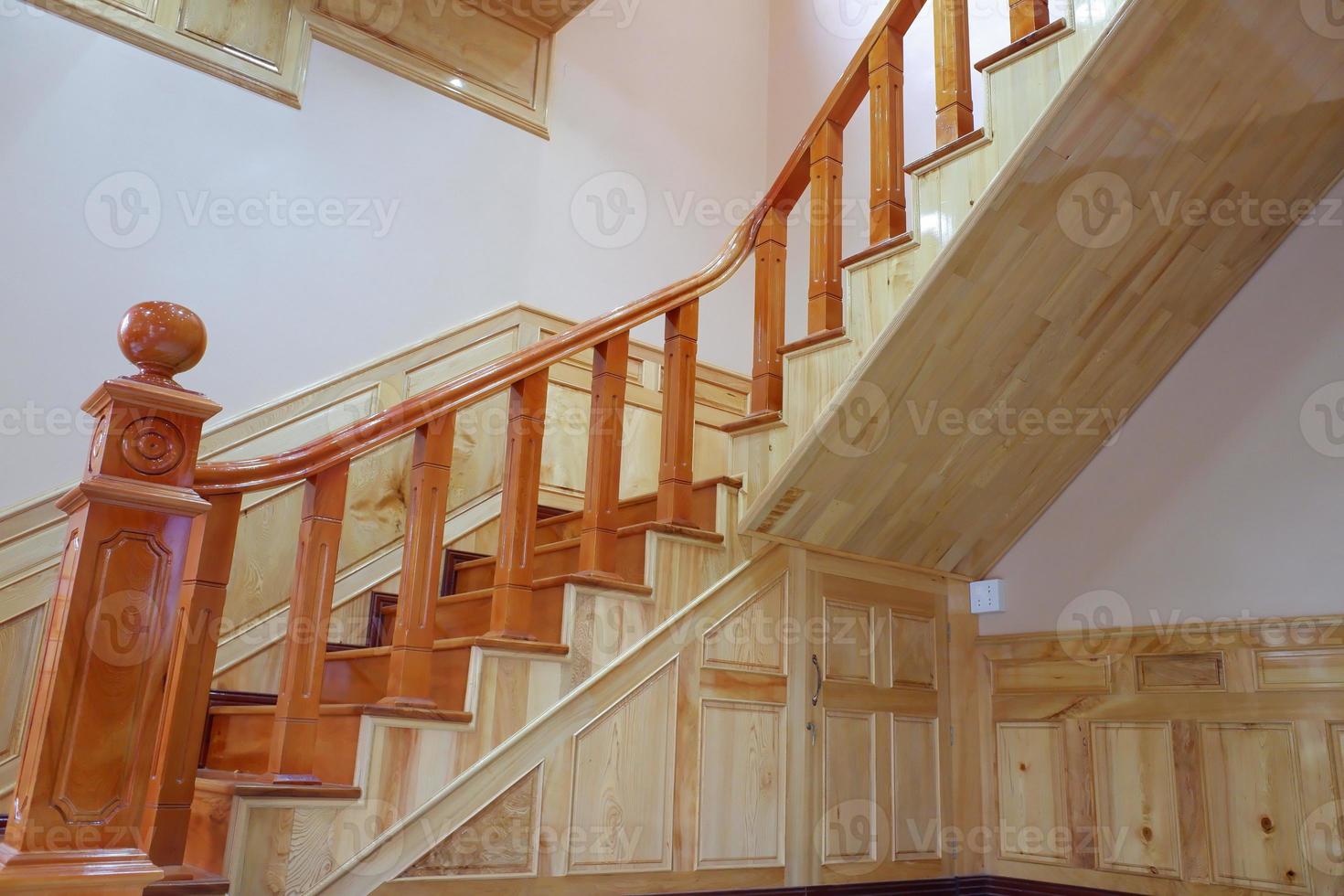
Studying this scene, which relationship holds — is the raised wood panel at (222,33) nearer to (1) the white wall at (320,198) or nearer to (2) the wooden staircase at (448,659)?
(1) the white wall at (320,198)

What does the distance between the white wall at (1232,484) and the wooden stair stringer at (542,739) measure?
110 cm

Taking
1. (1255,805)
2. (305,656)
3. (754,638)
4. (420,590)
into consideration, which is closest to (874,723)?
(754,638)

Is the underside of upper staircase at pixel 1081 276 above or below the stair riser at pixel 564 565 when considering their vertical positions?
above

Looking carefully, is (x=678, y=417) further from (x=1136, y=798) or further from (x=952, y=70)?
(x=1136, y=798)

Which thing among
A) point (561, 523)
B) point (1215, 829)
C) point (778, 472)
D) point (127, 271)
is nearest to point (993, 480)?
point (778, 472)

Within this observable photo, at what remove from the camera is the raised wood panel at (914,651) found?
3.33m

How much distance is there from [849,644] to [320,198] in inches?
92.7

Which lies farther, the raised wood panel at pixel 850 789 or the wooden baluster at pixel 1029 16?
the raised wood panel at pixel 850 789

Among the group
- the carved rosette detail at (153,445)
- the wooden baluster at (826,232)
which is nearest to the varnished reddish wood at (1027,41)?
the wooden baluster at (826,232)

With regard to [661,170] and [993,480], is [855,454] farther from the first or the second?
[661,170]

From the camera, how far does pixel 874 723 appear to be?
3191 millimetres

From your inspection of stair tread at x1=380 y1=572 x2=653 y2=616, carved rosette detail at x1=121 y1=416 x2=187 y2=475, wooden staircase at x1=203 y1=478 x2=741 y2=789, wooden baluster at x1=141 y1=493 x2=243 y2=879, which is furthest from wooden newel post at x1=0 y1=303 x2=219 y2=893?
stair tread at x1=380 y1=572 x2=653 y2=616

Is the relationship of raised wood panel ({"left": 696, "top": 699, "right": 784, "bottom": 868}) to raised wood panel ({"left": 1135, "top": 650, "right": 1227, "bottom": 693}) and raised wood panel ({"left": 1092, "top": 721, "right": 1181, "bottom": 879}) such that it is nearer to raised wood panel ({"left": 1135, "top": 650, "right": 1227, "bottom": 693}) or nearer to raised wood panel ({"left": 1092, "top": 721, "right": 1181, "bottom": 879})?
raised wood panel ({"left": 1092, "top": 721, "right": 1181, "bottom": 879})

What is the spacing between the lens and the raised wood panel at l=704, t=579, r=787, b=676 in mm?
2805
